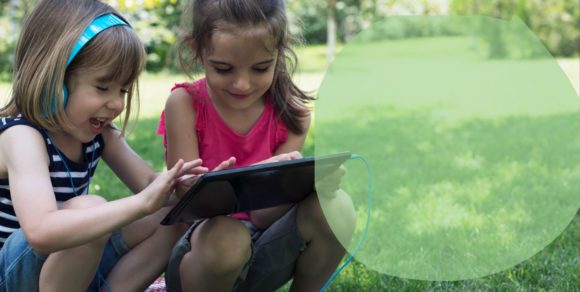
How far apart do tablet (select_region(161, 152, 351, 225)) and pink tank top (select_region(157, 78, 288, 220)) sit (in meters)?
0.23

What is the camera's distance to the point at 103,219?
1751 mm

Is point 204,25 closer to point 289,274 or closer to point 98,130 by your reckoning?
point 98,130

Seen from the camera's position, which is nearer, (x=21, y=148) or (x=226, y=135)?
(x=21, y=148)

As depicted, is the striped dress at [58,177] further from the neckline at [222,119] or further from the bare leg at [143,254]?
the neckline at [222,119]

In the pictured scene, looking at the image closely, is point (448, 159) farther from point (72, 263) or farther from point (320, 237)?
point (72, 263)

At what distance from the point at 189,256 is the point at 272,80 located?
1.82 ft

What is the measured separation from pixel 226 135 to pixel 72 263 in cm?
60

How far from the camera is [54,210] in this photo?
174 centimetres

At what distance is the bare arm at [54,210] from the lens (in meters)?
1.72

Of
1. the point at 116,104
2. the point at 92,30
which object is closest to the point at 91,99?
the point at 116,104

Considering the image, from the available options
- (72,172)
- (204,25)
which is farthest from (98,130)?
(204,25)

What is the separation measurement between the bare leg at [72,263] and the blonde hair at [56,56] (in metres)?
0.21

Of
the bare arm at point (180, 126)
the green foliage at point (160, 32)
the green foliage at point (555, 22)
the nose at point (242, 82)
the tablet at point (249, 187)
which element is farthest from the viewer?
the green foliage at point (160, 32)
